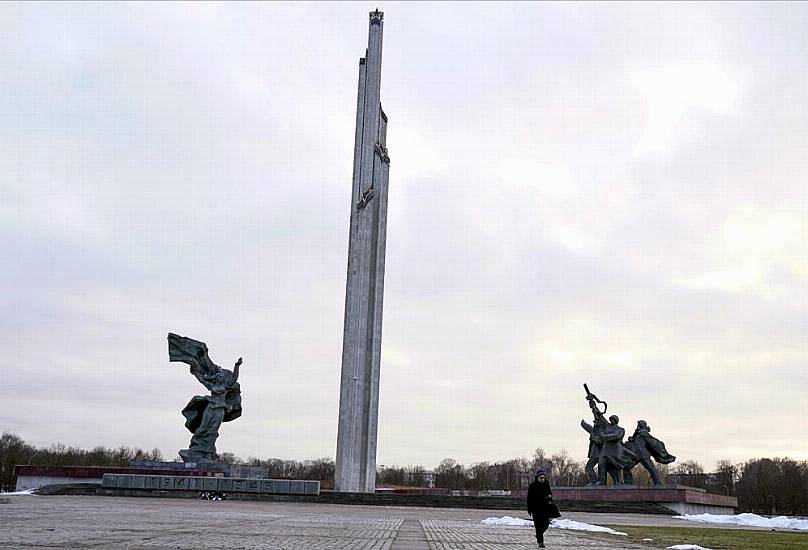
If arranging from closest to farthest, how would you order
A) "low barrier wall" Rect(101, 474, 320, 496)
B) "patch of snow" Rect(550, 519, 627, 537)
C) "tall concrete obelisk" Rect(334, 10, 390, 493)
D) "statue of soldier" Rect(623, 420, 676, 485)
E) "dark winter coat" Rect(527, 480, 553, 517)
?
"dark winter coat" Rect(527, 480, 553, 517)
"patch of snow" Rect(550, 519, 627, 537)
"low barrier wall" Rect(101, 474, 320, 496)
"statue of soldier" Rect(623, 420, 676, 485)
"tall concrete obelisk" Rect(334, 10, 390, 493)

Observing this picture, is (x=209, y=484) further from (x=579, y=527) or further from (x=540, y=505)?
(x=540, y=505)

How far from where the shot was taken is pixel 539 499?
9.72 meters

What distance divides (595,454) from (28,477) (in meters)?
21.5

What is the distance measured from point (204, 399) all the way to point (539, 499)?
74.6 feet

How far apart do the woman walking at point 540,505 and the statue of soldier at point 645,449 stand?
17800mm

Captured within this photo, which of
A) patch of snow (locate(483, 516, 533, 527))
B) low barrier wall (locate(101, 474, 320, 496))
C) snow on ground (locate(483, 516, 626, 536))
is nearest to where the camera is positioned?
snow on ground (locate(483, 516, 626, 536))

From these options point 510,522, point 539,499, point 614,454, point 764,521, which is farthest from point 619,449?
point 539,499

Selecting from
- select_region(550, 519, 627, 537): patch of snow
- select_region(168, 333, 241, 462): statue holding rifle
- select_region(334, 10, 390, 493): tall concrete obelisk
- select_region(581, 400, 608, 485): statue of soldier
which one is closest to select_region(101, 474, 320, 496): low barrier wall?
select_region(168, 333, 241, 462): statue holding rifle

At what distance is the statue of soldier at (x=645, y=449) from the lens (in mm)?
26531

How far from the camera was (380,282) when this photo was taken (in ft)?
134

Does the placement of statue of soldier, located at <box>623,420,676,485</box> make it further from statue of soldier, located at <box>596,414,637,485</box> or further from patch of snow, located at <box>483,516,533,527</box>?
patch of snow, located at <box>483,516,533,527</box>

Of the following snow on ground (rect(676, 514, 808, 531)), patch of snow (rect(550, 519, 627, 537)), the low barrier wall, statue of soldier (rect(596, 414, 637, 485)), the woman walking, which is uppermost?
statue of soldier (rect(596, 414, 637, 485))

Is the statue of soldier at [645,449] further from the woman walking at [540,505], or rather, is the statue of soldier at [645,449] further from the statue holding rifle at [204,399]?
the woman walking at [540,505]

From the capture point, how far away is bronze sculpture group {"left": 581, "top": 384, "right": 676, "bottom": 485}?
87.6ft
